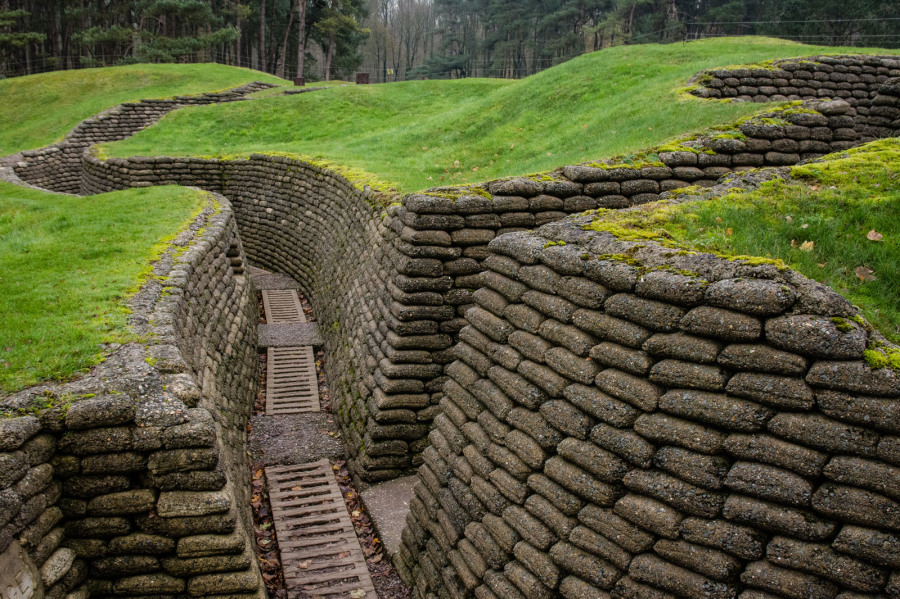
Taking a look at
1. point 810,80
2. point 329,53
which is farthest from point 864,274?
point 329,53

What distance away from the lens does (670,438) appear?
10.4ft

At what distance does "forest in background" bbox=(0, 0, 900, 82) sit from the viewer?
32.5m

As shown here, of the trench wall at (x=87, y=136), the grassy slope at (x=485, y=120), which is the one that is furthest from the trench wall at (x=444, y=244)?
the trench wall at (x=87, y=136)

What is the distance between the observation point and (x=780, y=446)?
2789mm

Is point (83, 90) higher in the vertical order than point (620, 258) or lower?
higher

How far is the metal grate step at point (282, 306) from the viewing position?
12.4m

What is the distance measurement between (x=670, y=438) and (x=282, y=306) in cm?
1087

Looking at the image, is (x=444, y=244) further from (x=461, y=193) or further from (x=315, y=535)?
(x=315, y=535)

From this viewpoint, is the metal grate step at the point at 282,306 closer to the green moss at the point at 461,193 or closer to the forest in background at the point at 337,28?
the green moss at the point at 461,193

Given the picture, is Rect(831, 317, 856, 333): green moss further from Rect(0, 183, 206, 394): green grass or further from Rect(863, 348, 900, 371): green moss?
Rect(0, 183, 206, 394): green grass

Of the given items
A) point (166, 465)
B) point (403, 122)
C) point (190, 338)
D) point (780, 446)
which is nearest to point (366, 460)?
point (190, 338)

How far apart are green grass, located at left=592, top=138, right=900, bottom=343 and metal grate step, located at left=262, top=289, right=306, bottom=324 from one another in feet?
29.1

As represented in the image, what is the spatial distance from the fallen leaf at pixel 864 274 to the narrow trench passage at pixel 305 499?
14.4 feet

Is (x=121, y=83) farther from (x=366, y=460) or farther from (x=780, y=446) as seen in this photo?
(x=780, y=446)
